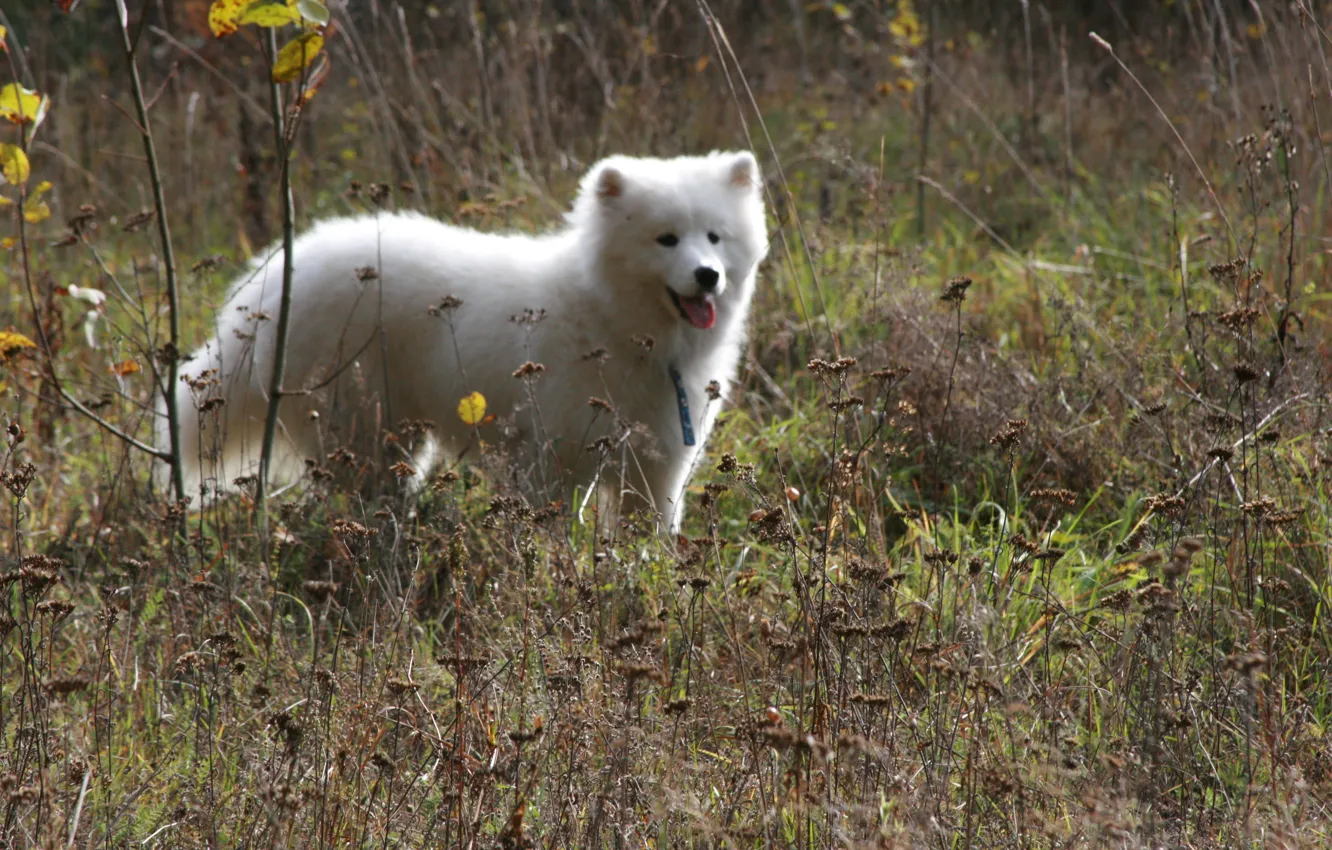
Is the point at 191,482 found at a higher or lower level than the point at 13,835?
lower

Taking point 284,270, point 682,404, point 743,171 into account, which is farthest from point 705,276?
point 284,270

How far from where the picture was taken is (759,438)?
4211 mm

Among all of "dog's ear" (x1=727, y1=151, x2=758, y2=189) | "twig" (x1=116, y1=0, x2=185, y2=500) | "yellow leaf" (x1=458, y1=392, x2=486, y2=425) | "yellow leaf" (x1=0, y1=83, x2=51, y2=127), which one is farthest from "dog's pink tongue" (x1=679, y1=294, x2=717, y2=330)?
"yellow leaf" (x1=0, y1=83, x2=51, y2=127)

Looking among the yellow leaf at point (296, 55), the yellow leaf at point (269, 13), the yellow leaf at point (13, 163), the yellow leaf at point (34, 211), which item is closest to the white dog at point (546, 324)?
the yellow leaf at point (34, 211)

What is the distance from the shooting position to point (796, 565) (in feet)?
7.14

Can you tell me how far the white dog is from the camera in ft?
Answer: 12.8

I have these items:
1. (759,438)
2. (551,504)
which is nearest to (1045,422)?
(759,438)

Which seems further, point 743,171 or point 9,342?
point 743,171

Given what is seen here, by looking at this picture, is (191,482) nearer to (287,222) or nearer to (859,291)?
(287,222)

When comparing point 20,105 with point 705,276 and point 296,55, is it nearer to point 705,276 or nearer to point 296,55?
point 296,55

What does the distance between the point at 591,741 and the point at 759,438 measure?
6.18ft

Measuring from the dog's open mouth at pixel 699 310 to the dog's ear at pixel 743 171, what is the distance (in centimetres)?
44

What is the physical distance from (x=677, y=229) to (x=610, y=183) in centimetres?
26

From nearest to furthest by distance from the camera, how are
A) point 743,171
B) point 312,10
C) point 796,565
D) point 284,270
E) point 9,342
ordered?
point 796,565
point 312,10
point 9,342
point 284,270
point 743,171
